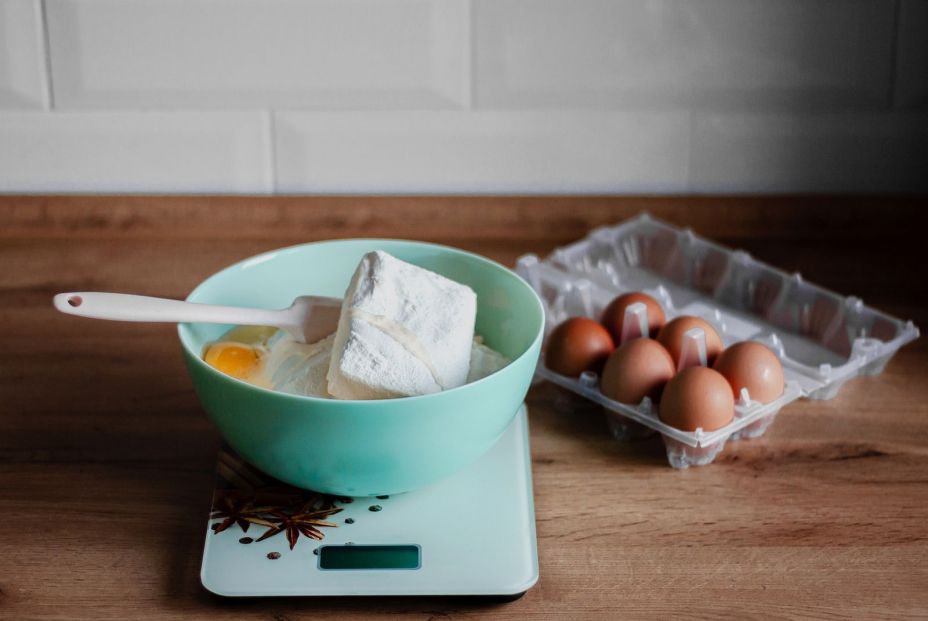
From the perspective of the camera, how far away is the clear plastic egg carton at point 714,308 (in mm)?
1037

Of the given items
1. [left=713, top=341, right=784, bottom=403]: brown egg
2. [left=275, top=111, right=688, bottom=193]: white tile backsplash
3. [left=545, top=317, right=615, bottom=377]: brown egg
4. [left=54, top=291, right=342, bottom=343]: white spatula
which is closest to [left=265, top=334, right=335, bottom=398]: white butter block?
[left=54, top=291, right=342, bottom=343]: white spatula

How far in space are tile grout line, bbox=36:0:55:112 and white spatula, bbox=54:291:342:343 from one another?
54 cm

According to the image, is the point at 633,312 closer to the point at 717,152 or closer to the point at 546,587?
the point at 546,587

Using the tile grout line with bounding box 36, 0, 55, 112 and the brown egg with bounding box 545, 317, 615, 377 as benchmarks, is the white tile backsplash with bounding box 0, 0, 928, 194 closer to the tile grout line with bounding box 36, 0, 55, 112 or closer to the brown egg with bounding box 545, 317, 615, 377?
the tile grout line with bounding box 36, 0, 55, 112

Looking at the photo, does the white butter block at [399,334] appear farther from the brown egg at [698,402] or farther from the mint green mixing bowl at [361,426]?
the brown egg at [698,402]

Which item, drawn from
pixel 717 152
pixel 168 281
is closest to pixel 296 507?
pixel 168 281

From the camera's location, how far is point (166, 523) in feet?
3.07

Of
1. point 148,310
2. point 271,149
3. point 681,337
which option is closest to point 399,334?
point 148,310

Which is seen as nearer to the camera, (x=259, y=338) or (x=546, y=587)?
(x=546, y=587)

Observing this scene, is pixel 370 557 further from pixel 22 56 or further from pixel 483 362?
pixel 22 56

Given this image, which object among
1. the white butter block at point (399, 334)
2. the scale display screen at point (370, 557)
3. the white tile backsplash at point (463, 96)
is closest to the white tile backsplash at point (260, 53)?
the white tile backsplash at point (463, 96)

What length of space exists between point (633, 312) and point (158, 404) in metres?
0.48

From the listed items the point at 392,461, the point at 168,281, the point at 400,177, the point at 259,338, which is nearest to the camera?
the point at 392,461

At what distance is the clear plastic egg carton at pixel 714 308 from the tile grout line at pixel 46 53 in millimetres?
646
